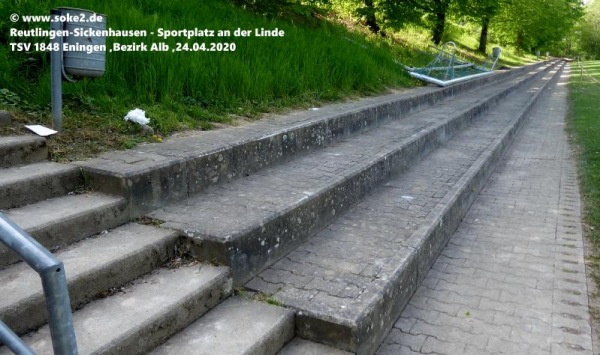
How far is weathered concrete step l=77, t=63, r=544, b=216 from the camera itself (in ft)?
11.3

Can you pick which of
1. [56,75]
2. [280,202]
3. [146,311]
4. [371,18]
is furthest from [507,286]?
[371,18]

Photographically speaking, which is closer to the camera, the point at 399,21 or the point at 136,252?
the point at 136,252

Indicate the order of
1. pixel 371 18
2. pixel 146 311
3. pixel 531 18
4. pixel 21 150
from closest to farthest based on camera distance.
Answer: pixel 146 311 → pixel 21 150 → pixel 371 18 → pixel 531 18

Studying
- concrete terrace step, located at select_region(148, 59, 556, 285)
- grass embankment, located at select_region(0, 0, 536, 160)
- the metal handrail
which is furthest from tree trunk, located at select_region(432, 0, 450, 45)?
the metal handrail

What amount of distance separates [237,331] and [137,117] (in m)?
2.71

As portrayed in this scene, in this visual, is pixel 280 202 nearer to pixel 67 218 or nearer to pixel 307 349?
pixel 307 349

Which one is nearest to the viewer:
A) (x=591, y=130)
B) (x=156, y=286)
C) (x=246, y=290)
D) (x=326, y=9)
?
(x=156, y=286)

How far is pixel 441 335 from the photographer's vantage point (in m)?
3.31

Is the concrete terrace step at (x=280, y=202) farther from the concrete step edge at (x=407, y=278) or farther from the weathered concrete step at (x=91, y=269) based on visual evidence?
the concrete step edge at (x=407, y=278)

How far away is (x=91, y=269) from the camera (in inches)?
103

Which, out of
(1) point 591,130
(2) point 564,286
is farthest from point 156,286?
(1) point 591,130

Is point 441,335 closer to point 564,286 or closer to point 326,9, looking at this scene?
point 564,286

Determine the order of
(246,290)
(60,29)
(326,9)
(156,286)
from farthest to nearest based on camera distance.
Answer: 1. (326,9)
2. (60,29)
3. (246,290)
4. (156,286)

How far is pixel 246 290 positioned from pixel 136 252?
2.31 feet
